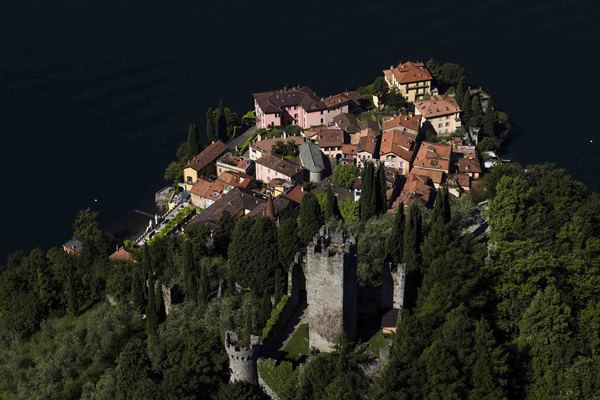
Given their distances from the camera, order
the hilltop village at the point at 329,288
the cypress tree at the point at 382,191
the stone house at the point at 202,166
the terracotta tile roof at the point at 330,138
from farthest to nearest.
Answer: the stone house at the point at 202,166, the terracotta tile roof at the point at 330,138, the cypress tree at the point at 382,191, the hilltop village at the point at 329,288

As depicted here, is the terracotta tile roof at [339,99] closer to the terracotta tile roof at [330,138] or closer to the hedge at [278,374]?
the terracotta tile roof at [330,138]

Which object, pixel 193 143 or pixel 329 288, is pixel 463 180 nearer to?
pixel 193 143

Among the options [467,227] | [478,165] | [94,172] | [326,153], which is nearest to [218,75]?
[94,172]

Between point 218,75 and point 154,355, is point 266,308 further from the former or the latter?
point 218,75

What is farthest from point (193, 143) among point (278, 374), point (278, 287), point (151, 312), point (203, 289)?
point (278, 374)

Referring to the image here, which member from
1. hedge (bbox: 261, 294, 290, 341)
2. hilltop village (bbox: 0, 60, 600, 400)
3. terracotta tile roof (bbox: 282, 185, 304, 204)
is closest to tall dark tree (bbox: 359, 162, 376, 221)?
hilltop village (bbox: 0, 60, 600, 400)

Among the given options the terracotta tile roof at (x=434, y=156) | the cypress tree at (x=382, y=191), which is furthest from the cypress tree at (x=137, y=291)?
the terracotta tile roof at (x=434, y=156)

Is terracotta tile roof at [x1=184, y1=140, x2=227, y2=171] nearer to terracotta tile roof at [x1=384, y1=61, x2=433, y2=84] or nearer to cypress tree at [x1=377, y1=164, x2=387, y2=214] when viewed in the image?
terracotta tile roof at [x1=384, y1=61, x2=433, y2=84]
